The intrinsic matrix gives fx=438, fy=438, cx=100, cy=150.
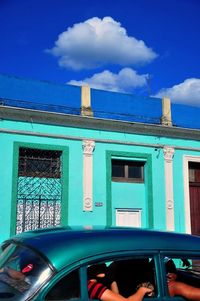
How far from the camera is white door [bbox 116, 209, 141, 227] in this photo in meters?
15.2

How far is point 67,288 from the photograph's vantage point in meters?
2.84

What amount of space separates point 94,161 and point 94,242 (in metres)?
11.9

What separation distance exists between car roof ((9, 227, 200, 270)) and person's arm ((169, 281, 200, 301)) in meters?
0.29

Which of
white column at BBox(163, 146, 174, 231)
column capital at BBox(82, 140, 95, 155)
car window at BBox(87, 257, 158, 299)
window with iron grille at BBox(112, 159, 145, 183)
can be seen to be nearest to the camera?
car window at BBox(87, 257, 158, 299)

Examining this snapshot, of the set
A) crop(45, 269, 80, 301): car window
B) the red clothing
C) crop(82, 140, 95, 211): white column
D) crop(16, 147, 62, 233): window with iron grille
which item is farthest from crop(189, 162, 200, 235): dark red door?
crop(45, 269, 80, 301): car window

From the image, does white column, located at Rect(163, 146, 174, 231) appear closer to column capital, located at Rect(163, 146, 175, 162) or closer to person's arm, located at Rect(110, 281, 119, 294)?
column capital, located at Rect(163, 146, 175, 162)

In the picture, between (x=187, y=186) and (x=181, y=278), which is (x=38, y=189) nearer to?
(x=187, y=186)

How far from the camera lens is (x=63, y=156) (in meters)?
14.5

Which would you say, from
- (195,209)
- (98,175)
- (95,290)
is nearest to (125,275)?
(95,290)

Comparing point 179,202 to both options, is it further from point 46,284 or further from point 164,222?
point 46,284

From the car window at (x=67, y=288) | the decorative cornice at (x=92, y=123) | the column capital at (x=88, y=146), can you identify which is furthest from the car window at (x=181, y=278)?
the column capital at (x=88, y=146)

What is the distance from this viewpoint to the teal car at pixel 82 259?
2826mm

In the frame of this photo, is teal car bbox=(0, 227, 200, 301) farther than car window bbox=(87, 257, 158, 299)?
No

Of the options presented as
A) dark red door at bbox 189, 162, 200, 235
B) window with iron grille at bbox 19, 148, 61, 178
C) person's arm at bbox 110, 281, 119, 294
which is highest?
window with iron grille at bbox 19, 148, 61, 178
